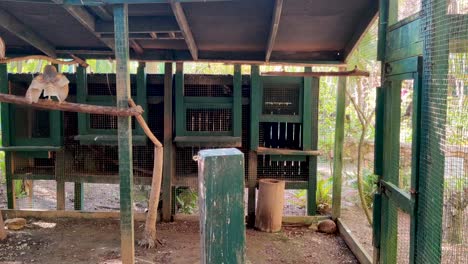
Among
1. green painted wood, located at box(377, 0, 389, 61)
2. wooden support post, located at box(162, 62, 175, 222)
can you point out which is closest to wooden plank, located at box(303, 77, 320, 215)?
wooden support post, located at box(162, 62, 175, 222)

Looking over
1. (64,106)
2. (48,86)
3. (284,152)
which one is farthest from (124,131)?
(284,152)

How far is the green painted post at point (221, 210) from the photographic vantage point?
1012 millimetres

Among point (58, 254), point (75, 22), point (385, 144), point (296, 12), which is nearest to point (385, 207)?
point (385, 144)

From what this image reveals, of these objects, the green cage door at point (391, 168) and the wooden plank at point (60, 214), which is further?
the wooden plank at point (60, 214)

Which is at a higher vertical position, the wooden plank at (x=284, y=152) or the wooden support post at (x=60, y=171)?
the wooden plank at (x=284, y=152)

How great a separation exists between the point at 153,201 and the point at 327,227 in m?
2.14

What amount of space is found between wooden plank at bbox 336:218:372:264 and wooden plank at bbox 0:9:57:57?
4.06 m

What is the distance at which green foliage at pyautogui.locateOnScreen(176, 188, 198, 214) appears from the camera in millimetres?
5457

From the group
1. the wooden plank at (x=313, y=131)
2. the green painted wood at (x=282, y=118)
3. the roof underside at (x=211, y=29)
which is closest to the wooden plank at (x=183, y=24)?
the roof underside at (x=211, y=29)

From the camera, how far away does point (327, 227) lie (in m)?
4.60

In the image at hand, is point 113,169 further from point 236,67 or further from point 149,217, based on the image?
point 236,67

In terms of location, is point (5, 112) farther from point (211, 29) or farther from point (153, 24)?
point (211, 29)

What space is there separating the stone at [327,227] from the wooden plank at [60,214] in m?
2.24

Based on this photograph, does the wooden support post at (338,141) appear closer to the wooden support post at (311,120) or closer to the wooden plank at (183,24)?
the wooden support post at (311,120)
